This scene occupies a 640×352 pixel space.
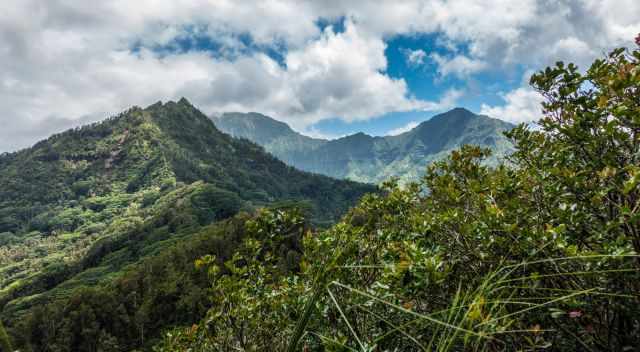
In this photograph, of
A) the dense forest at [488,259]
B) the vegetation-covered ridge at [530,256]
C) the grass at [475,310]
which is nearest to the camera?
the grass at [475,310]

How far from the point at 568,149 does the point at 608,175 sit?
2.40 ft

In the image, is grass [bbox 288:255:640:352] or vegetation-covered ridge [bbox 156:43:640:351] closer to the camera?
grass [bbox 288:255:640:352]

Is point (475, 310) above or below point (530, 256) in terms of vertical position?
above

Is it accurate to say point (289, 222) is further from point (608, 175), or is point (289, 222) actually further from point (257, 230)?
point (608, 175)

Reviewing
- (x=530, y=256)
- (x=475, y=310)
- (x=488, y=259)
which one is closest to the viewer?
(x=475, y=310)

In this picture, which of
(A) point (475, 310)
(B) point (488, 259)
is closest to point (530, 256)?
(B) point (488, 259)

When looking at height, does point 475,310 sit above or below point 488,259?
above

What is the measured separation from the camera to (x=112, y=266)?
106188 millimetres

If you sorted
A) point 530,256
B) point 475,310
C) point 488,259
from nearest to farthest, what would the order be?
point 475,310 → point 530,256 → point 488,259

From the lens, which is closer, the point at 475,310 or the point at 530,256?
the point at 475,310

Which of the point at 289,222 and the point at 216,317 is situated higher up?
the point at 289,222

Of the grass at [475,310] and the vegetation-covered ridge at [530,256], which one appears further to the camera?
the vegetation-covered ridge at [530,256]

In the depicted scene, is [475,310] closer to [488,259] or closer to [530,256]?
[530,256]

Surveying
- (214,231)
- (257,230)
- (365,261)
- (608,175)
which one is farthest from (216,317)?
(214,231)
